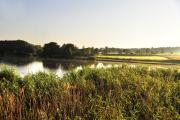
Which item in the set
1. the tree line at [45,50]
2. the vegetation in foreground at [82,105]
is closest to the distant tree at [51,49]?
the tree line at [45,50]

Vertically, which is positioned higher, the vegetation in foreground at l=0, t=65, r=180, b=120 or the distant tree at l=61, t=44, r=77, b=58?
the vegetation in foreground at l=0, t=65, r=180, b=120

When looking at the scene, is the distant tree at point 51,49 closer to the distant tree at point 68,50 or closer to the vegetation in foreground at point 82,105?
the distant tree at point 68,50

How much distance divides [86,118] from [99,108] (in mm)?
474

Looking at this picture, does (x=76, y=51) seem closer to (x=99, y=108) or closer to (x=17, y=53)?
(x=17, y=53)

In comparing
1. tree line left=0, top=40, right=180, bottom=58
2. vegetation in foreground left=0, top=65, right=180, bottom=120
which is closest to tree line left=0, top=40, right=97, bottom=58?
tree line left=0, top=40, right=180, bottom=58

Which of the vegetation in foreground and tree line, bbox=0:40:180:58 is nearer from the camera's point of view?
the vegetation in foreground

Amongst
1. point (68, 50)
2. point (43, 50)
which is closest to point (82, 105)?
A: point (68, 50)

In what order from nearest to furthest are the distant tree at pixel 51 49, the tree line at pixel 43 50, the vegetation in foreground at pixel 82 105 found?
1. the vegetation in foreground at pixel 82 105
2. the tree line at pixel 43 50
3. the distant tree at pixel 51 49

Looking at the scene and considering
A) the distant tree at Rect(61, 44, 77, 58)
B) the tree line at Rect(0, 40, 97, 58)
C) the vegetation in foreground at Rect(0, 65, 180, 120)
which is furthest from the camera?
the tree line at Rect(0, 40, 97, 58)

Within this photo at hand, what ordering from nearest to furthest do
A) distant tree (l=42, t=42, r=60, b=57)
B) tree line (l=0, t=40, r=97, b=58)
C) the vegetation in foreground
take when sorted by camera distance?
the vegetation in foreground → tree line (l=0, t=40, r=97, b=58) → distant tree (l=42, t=42, r=60, b=57)

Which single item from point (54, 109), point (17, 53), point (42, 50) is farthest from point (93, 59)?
point (54, 109)

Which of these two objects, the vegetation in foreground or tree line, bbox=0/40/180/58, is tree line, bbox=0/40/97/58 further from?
the vegetation in foreground

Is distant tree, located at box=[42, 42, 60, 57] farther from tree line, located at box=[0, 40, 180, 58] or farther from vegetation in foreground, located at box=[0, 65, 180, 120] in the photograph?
vegetation in foreground, located at box=[0, 65, 180, 120]

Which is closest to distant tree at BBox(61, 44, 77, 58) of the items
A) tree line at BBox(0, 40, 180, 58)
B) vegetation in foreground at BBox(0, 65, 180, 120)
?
tree line at BBox(0, 40, 180, 58)
